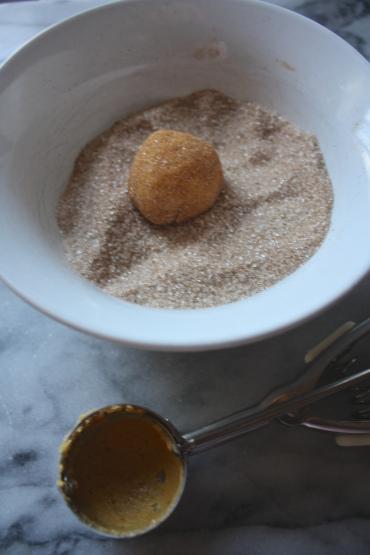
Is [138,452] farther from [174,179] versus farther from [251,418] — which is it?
[174,179]

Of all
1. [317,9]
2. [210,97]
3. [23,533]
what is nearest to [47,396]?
[23,533]

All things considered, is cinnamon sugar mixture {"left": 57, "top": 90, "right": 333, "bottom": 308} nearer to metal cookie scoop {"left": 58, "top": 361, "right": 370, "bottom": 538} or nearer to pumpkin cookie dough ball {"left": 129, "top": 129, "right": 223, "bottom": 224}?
pumpkin cookie dough ball {"left": 129, "top": 129, "right": 223, "bottom": 224}

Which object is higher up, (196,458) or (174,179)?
(174,179)

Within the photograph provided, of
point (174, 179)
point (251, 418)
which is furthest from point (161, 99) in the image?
point (251, 418)

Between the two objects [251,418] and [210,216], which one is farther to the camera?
[210,216]

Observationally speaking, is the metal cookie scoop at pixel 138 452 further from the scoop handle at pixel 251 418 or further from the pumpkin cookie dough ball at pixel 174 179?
the pumpkin cookie dough ball at pixel 174 179

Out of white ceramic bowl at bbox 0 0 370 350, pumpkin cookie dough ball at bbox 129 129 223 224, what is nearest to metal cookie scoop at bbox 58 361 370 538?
white ceramic bowl at bbox 0 0 370 350

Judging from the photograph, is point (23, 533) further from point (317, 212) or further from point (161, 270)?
point (317, 212)

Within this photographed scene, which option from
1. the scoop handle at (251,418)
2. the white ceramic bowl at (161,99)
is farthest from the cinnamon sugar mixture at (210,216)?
the scoop handle at (251,418)
